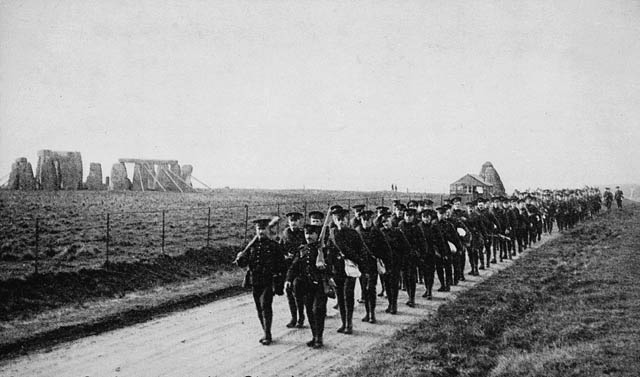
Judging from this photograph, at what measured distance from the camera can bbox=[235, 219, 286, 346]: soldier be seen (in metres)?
7.96

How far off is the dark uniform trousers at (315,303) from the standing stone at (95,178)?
4593cm

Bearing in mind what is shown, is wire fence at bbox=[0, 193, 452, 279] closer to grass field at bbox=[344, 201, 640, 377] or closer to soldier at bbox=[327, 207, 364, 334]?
soldier at bbox=[327, 207, 364, 334]

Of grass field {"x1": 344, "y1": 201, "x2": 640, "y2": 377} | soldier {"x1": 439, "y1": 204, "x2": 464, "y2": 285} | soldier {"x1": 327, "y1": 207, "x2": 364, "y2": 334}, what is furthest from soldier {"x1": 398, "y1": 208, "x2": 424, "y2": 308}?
soldier {"x1": 327, "y1": 207, "x2": 364, "y2": 334}

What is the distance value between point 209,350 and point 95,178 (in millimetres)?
46569

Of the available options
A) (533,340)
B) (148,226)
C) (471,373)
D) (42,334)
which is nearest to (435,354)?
(471,373)

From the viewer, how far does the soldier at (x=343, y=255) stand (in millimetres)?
8492

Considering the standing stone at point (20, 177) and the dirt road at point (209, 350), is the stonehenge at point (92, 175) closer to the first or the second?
the standing stone at point (20, 177)

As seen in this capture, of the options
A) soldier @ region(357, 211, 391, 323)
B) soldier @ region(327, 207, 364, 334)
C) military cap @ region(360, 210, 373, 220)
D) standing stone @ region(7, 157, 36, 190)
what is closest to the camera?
soldier @ region(327, 207, 364, 334)

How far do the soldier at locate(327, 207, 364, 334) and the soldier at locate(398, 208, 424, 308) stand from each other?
7.76 ft

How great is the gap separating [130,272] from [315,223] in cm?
734

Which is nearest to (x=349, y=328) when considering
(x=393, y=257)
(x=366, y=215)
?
(x=393, y=257)

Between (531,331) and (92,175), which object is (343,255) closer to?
(531,331)

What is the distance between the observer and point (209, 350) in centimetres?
777

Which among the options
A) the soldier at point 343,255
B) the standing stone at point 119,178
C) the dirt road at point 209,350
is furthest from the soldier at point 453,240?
the standing stone at point 119,178
